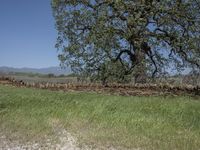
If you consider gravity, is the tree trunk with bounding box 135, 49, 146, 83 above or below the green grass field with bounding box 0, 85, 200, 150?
above

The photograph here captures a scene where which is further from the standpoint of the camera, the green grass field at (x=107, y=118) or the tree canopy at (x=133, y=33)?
the tree canopy at (x=133, y=33)

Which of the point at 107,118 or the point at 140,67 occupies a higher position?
the point at 140,67

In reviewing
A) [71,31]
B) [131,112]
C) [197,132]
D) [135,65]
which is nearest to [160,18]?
[135,65]

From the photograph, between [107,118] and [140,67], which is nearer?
[107,118]

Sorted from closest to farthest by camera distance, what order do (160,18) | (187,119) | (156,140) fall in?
1. (156,140)
2. (187,119)
3. (160,18)

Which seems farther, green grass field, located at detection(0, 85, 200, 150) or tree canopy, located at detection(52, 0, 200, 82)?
tree canopy, located at detection(52, 0, 200, 82)

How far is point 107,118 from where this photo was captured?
15789mm

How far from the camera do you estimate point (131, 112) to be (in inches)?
651

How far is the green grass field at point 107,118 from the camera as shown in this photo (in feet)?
42.0

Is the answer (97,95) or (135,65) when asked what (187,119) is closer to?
(97,95)

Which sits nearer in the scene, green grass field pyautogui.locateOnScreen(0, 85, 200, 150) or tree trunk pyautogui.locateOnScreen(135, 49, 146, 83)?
green grass field pyautogui.locateOnScreen(0, 85, 200, 150)

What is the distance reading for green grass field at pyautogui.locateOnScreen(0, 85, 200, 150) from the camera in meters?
12.8

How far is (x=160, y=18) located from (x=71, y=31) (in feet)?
18.2

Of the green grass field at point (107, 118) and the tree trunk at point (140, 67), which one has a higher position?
the tree trunk at point (140, 67)
